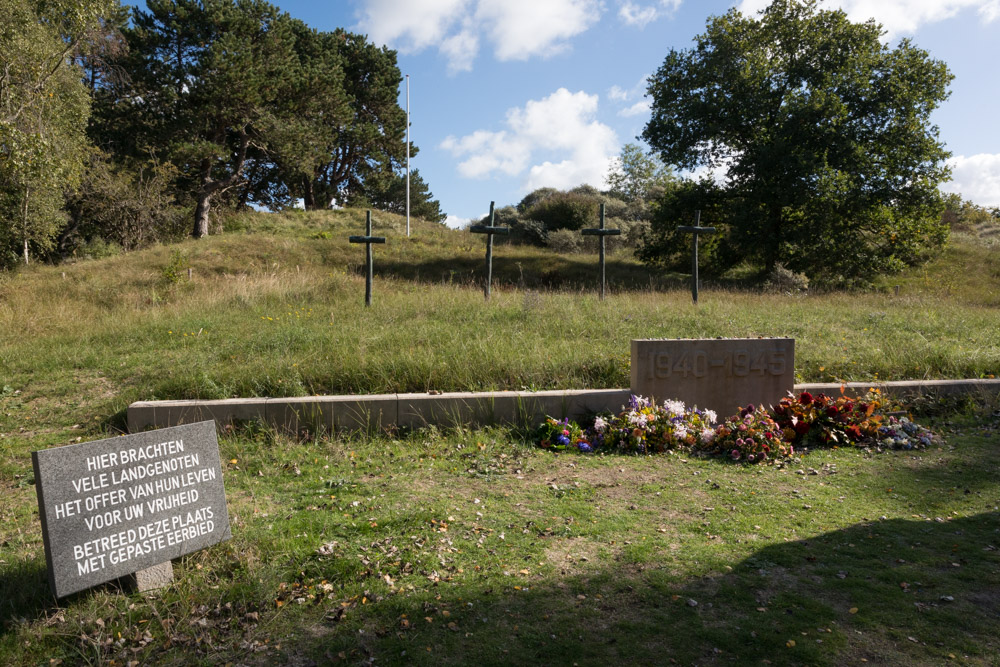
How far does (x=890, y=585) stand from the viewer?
3.43 m

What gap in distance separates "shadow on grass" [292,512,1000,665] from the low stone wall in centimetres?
284

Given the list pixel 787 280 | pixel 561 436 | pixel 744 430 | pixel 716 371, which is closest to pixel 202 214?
pixel 787 280

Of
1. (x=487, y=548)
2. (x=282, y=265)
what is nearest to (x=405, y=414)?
(x=487, y=548)

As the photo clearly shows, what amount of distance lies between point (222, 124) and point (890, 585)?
30305mm

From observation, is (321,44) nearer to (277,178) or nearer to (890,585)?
(277,178)

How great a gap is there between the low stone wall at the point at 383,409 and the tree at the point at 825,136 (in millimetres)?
15888

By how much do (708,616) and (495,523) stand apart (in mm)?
1550

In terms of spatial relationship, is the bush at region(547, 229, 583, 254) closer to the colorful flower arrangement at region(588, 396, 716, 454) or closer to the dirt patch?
the colorful flower arrangement at region(588, 396, 716, 454)

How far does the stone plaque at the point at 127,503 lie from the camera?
3061 mm

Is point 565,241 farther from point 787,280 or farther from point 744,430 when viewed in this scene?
point 744,430

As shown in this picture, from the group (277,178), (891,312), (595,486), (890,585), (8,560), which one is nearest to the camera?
(890,585)

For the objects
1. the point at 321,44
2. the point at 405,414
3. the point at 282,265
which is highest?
the point at 321,44

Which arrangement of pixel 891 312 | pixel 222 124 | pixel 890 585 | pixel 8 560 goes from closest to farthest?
1. pixel 890 585
2. pixel 8 560
3. pixel 891 312
4. pixel 222 124

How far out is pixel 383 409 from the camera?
623 centimetres
